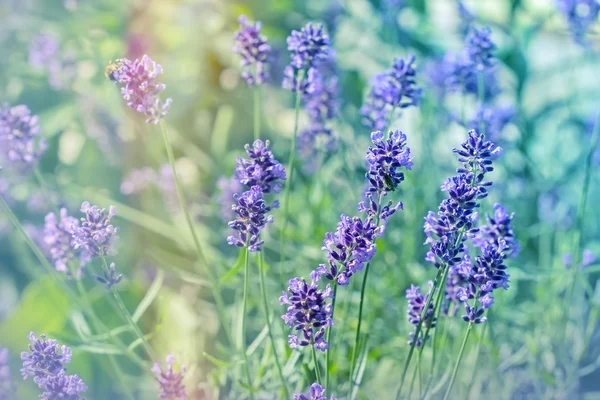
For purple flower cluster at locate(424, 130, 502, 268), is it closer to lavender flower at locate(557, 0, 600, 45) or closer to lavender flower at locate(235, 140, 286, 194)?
lavender flower at locate(235, 140, 286, 194)

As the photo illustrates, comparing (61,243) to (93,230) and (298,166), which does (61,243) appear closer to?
(93,230)

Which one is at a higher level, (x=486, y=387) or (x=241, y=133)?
(x=241, y=133)

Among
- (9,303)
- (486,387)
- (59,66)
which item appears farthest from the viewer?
(9,303)

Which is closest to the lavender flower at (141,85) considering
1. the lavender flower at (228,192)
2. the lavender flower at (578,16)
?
the lavender flower at (228,192)

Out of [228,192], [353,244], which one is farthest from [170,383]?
[228,192]

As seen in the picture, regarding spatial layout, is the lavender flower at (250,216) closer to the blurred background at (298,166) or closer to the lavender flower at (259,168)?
the lavender flower at (259,168)

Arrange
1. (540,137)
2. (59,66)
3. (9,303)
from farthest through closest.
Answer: (9,303), (540,137), (59,66)

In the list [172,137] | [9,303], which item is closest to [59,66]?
[172,137]

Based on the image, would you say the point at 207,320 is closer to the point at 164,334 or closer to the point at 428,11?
the point at 164,334
